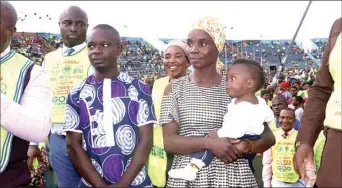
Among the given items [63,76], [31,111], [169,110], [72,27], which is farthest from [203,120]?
[72,27]

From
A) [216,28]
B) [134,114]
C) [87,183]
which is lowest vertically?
[87,183]

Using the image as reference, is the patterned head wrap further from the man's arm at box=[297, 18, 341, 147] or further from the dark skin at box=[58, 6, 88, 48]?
the dark skin at box=[58, 6, 88, 48]

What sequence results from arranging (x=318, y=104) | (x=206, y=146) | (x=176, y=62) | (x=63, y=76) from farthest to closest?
(x=176, y=62) → (x=63, y=76) → (x=206, y=146) → (x=318, y=104)

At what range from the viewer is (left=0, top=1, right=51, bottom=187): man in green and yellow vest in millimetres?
2385

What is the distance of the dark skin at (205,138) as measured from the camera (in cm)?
297

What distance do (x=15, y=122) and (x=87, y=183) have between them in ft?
2.88

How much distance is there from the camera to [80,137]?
3033mm

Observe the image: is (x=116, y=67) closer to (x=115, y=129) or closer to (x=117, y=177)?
(x=115, y=129)

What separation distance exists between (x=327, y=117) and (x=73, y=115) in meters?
1.47

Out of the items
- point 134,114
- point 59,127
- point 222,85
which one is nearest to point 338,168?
point 222,85

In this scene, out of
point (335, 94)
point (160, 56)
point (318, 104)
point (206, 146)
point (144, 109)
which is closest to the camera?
point (335, 94)

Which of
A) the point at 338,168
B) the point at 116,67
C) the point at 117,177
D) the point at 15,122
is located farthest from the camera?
the point at 116,67

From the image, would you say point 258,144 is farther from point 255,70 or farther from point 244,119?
point 255,70

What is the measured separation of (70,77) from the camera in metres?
4.36
